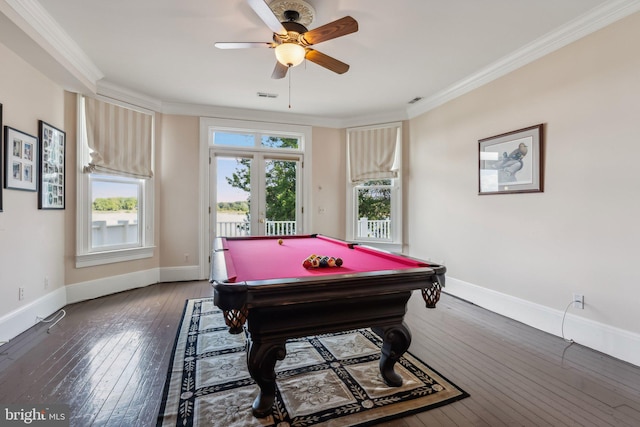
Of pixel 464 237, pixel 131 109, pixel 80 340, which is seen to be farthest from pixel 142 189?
pixel 464 237

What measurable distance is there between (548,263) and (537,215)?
1.56 ft

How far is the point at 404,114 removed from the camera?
4.94 m

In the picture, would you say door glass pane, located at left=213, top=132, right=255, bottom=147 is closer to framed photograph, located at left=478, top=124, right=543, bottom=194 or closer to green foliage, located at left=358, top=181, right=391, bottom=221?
green foliage, located at left=358, top=181, right=391, bottom=221

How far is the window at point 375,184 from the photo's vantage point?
5.02 metres

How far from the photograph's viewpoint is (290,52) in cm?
224

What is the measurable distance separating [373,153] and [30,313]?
189 inches

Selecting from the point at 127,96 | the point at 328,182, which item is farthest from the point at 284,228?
the point at 127,96

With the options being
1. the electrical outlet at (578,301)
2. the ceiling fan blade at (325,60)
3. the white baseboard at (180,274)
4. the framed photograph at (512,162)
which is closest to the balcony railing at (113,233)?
the white baseboard at (180,274)

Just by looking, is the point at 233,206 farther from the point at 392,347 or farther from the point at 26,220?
the point at 392,347

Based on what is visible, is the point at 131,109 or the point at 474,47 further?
the point at 131,109

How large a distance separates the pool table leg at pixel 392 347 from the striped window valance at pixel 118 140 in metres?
4.00

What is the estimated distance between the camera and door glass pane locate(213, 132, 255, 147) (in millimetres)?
4929

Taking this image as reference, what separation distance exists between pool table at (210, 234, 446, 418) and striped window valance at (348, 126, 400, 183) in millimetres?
3174

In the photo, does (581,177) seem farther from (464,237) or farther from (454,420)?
(454,420)
